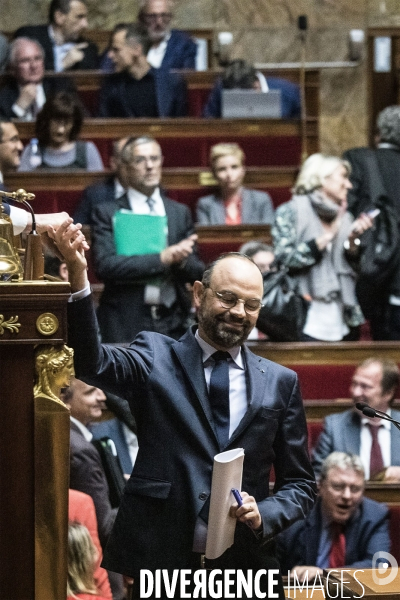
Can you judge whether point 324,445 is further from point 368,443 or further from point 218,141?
point 218,141

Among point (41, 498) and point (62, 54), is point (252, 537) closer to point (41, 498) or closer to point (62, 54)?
point (41, 498)

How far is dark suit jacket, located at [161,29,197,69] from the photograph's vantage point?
6090 millimetres

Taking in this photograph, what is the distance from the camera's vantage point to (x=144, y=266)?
4.23 meters

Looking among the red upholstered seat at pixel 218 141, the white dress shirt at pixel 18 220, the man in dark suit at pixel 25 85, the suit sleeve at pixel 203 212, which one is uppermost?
the man in dark suit at pixel 25 85

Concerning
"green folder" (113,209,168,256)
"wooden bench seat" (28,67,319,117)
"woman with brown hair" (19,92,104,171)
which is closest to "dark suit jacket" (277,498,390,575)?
"green folder" (113,209,168,256)

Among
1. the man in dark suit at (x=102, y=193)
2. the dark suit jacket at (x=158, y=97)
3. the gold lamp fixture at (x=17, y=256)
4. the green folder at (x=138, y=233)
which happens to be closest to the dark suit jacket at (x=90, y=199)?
the man in dark suit at (x=102, y=193)

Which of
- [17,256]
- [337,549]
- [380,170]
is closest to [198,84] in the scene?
[380,170]

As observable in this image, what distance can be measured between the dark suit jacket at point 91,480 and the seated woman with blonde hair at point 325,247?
1.27 metres

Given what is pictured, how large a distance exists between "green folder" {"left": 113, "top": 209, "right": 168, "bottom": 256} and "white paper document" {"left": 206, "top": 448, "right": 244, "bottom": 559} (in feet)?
7.27

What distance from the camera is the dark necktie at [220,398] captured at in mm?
2256

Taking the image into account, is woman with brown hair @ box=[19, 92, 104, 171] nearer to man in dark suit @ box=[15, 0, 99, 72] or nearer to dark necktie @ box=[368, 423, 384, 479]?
man in dark suit @ box=[15, 0, 99, 72]

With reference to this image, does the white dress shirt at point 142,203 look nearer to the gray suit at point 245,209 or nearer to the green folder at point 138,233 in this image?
the green folder at point 138,233

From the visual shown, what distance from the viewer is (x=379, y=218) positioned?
470 cm

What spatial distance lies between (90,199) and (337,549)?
5.81ft
